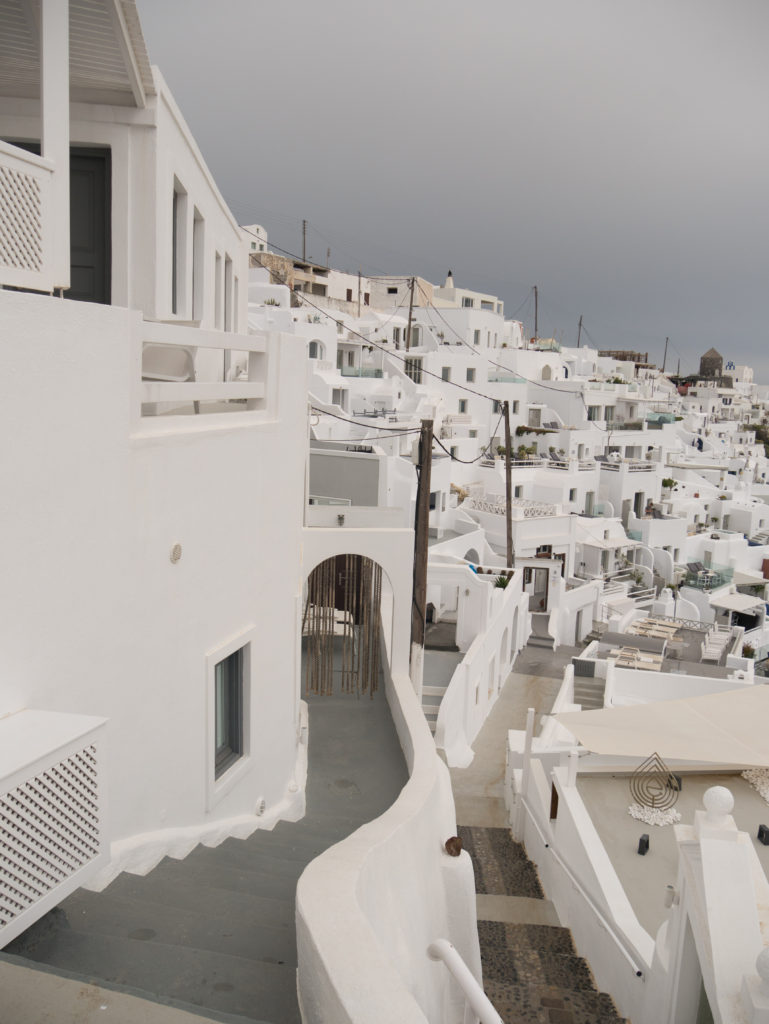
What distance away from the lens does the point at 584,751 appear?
14.4 metres

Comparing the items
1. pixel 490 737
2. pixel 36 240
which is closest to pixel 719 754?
pixel 490 737

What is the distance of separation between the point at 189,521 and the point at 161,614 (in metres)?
0.68

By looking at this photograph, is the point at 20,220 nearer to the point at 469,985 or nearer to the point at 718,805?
the point at 469,985

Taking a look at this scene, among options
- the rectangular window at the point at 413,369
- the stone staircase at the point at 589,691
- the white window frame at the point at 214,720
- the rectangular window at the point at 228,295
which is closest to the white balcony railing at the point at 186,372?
the white window frame at the point at 214,720

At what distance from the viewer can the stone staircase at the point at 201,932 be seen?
4059 millimetres

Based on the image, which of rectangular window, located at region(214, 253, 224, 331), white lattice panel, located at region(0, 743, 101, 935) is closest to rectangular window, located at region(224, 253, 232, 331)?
rectangular window, located at region(214, 253, 224, 331)

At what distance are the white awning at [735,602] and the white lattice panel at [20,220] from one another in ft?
132

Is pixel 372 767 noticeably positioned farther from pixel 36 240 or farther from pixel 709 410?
pixel 709 410

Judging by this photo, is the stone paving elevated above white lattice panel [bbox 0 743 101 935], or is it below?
below

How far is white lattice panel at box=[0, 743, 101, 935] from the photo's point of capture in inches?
140

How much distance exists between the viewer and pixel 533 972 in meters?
9.28

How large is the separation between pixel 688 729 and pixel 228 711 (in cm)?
1010

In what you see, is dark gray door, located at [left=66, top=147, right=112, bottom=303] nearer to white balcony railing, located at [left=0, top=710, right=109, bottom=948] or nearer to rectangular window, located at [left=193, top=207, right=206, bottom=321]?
rectangular window, located at [left=193, top=207, right=206, bottom=321]

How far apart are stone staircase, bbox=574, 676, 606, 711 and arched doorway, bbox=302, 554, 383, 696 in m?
11.4
